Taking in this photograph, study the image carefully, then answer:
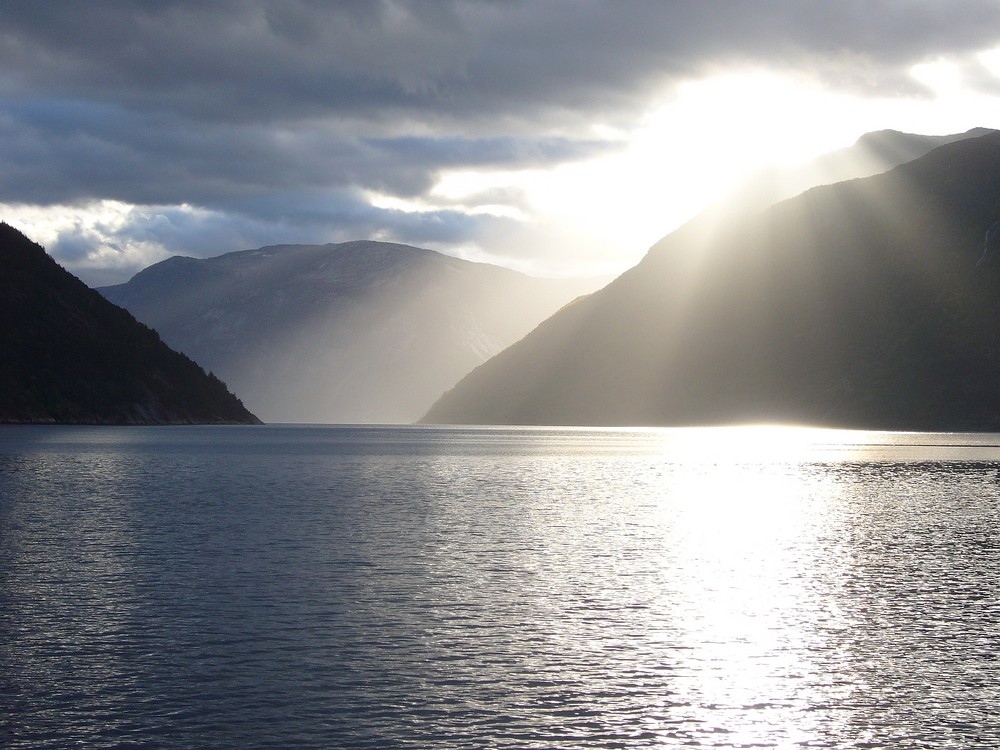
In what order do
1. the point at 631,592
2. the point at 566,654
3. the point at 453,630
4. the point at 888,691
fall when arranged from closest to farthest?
the point at 888,691
the point at 566,654
the point at 453,630
the point at 631,592

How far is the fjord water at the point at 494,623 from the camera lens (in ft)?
82.4

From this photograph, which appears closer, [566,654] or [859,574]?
[566,654]

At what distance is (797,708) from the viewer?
87.5 feet

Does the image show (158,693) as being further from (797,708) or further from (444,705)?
(797,708)

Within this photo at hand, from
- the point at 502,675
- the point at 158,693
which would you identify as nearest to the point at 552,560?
the point at 502,675

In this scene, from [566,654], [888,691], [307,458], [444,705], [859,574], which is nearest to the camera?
[444,705]

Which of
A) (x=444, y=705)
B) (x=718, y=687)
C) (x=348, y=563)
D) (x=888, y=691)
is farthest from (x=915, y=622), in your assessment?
(x=348, y=563)

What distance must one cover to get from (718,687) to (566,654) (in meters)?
5.04

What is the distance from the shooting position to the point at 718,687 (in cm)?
2844

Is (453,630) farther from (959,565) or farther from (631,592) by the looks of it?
(959,565)

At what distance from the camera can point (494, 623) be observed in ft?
118

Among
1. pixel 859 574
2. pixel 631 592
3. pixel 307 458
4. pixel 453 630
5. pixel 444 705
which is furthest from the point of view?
pixel 307 458

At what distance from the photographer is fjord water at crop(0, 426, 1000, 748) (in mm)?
25109

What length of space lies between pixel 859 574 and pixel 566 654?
70.9ft
